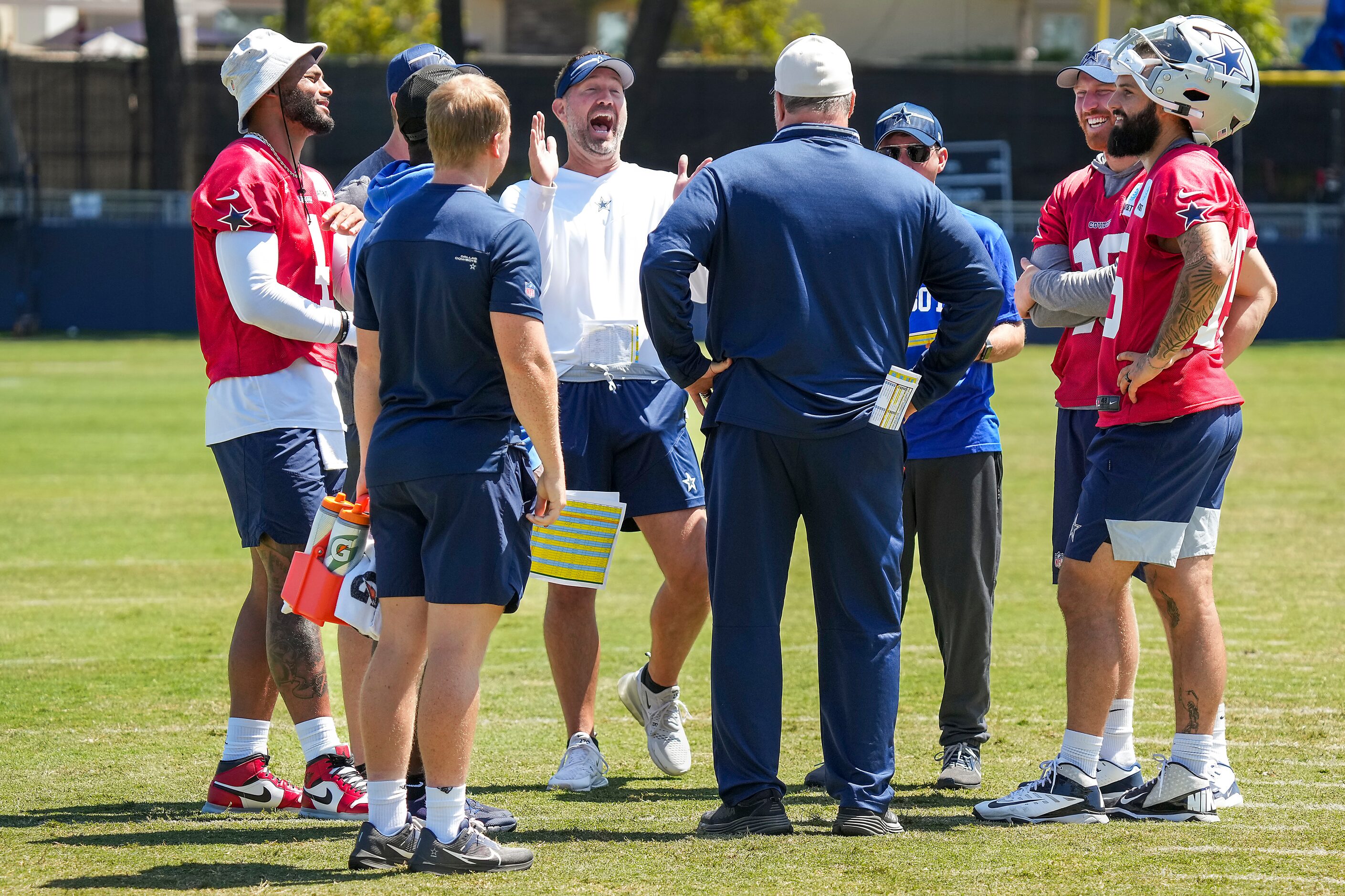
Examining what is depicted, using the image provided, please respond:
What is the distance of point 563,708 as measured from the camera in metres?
5.77

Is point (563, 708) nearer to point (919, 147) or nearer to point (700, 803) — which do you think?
point (700, 803)

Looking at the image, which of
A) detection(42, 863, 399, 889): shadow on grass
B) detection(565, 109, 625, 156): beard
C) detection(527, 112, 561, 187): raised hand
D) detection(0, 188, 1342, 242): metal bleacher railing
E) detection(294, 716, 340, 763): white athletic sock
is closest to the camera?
detection(42, 863, 399, 889): shadow on grass

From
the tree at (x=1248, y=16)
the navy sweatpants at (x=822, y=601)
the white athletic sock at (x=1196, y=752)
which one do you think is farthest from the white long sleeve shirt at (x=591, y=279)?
the tree at (x=1248, y=16)

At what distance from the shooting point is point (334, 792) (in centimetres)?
518

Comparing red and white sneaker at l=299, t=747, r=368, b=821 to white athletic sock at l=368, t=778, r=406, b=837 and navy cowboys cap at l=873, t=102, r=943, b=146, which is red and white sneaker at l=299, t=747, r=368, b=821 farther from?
navy cowboys cap at l=873, t=102, r=943, b=146

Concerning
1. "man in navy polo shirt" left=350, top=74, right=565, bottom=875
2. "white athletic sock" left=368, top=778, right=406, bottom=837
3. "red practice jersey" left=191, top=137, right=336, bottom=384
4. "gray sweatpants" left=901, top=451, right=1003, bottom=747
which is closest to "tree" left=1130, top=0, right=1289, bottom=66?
"gray sweatpants" left=901, top=451, right=1003, bottom=747

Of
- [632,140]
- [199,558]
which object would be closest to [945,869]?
[199,558]

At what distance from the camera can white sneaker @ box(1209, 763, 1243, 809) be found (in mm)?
4961

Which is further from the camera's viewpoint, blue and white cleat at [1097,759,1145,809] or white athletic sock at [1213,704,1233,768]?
blue and white cleat at [1097,759,1145,809]

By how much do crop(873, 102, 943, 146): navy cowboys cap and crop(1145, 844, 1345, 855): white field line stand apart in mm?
2545

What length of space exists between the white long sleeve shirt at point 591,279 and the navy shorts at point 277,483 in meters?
0.96

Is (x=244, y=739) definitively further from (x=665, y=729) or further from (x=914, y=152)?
(x=914, y=152)

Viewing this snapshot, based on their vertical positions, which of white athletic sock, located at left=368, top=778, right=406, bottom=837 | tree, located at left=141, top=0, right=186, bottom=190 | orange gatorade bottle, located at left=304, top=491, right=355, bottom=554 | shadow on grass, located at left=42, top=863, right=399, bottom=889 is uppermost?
tree, located at left=141, top=0, right=186, bottom=190

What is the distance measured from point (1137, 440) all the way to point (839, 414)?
3.16 feet
